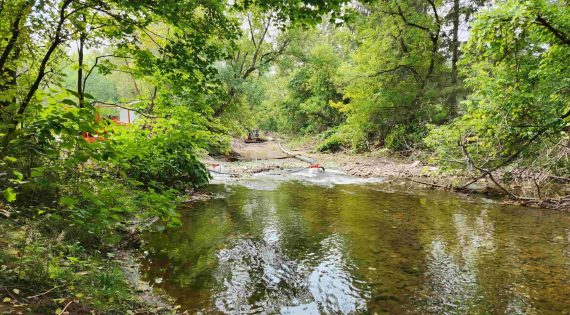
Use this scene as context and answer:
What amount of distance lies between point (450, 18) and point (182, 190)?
1695 centimetres

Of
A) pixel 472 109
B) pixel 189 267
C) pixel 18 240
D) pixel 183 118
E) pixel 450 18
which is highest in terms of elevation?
pixel 450 18

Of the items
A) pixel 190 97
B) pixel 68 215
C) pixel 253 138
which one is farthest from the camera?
pixel 253 138

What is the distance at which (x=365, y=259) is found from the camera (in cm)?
571

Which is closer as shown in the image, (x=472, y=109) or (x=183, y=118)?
(x=183, y=118)

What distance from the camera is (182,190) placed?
396 inches

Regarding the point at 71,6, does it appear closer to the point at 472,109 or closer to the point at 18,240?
the point at 18,240

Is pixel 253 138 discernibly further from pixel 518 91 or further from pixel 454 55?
pixel 518 91

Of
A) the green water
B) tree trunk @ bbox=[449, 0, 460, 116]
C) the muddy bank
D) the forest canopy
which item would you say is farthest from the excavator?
the green water

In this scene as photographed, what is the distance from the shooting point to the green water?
437 centimetres

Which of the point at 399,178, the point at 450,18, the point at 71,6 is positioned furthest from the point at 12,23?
the point at 450,18

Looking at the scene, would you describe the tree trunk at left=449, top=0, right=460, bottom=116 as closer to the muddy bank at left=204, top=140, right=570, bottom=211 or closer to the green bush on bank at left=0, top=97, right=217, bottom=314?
the muddy bank at left=204, top=140, right=570, bottom=211

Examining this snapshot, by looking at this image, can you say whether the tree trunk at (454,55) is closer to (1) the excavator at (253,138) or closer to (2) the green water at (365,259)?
(2) the green water at (365,259)

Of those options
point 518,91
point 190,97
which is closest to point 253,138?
point 518,91

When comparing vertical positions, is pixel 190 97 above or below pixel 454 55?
below
